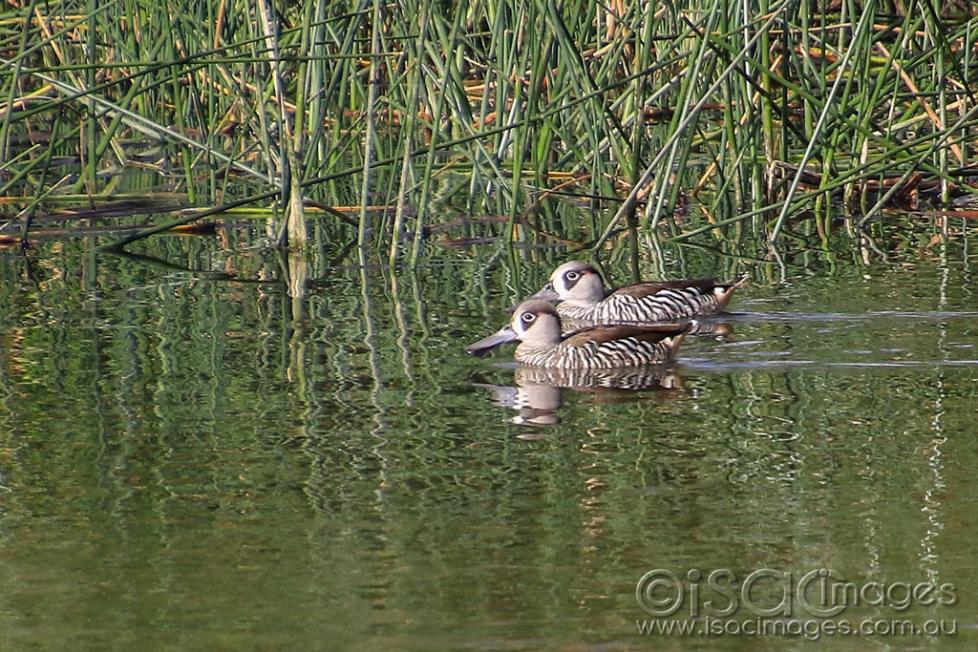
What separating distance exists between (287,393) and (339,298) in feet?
6.35

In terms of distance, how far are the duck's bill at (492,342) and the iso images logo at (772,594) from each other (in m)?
2.82

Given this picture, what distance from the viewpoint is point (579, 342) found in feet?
22.2

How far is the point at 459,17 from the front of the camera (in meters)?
8.50

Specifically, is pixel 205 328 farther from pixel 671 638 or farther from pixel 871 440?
pixel 671 638

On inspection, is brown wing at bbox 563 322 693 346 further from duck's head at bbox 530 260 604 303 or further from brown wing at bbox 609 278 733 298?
duck's head at bbox 530 260 604 303

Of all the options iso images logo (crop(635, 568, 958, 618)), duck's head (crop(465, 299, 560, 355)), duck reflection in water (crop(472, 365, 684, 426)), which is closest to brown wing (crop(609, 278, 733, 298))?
duck's head (crop(465, 299, 560, 355))

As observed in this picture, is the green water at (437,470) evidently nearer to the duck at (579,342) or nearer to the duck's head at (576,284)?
the duck at (579,342)

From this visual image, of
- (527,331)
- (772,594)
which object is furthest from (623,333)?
(772,594)

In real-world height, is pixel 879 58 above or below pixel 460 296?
above

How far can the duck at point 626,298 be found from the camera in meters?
7.41

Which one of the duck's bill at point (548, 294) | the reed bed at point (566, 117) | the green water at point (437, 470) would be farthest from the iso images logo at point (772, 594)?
the reed bed at point (566, 117)

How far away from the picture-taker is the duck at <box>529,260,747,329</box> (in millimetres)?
7414

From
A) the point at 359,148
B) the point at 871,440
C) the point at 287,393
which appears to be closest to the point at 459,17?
the point at 287,393

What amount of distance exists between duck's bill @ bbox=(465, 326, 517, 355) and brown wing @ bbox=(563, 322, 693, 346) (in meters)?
0.20
